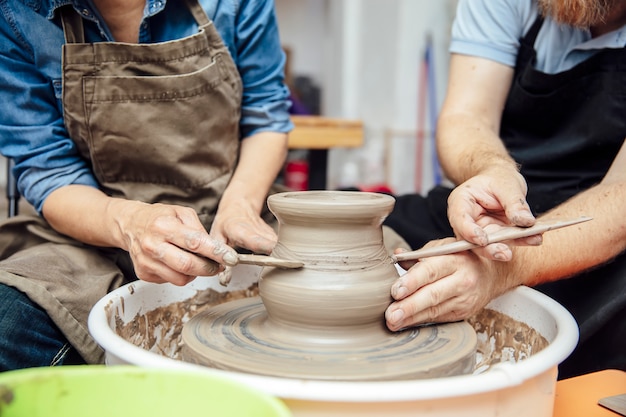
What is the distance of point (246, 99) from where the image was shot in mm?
1402

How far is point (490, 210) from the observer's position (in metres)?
0.99

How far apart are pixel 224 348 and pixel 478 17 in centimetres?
104

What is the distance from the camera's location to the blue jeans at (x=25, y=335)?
0.93 meters

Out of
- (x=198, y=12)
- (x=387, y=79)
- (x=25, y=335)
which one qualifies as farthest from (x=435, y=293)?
(x=387, y=79)

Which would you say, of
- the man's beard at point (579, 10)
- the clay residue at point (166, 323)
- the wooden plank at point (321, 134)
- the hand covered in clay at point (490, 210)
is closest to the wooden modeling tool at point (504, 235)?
the hand covered in clay at point (490, 210)

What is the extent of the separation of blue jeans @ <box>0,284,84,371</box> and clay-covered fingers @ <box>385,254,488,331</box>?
1.79 feet

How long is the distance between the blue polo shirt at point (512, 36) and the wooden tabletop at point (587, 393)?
729 millimetres

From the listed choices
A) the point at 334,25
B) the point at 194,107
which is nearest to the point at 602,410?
the point at 194,107

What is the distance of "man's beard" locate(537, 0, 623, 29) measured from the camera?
1213mm

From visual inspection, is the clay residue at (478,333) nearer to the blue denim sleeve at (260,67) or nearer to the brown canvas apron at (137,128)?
the brown canvas apron at (137,128)

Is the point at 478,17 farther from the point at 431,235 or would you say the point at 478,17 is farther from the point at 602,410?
the point at 602,410

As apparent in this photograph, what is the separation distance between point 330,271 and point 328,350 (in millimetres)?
105

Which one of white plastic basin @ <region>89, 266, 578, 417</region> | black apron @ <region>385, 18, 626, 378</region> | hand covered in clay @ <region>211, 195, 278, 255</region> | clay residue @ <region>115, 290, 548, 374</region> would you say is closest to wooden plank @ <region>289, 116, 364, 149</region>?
black apron @ <region>385, 18, 626, 378</region>

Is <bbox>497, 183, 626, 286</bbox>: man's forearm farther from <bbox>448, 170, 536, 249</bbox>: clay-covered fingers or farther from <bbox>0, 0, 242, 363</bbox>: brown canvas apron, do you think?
<bbox>0, 0, 242, 363</bbox>: brown canvas apron
